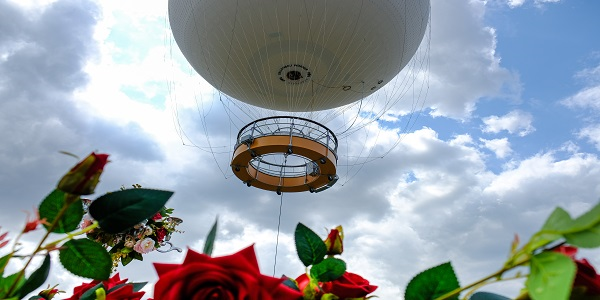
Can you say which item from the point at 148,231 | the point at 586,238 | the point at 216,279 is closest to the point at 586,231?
the point at 586,238

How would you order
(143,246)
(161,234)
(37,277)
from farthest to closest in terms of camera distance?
1. (161,234)
2. (143,246)
3. (37,277)

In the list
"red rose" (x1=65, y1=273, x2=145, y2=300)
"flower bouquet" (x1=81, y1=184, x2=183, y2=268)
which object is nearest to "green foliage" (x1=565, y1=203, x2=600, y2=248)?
"red rose" (x1=65, y1=273, x2=145, y2=300)

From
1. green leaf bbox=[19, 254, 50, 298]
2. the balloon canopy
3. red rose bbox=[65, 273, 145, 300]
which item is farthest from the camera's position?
the balloon canopy

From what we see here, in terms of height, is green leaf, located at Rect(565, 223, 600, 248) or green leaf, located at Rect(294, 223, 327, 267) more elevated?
green leaf, located at Rect(294, 223, 327, 267)

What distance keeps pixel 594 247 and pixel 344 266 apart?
0.30 meters

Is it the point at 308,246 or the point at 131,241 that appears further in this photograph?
the point at 131,241

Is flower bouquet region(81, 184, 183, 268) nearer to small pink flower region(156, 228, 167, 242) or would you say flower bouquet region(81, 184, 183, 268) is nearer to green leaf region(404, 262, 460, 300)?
small pink flower region(156, 228, 167, 242)

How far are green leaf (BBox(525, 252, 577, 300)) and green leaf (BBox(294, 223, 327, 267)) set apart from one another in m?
0.29

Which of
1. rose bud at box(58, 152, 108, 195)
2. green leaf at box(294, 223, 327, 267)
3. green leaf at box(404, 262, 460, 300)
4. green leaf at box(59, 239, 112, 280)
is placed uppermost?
green leaf at box(294, 223, 327, 267)

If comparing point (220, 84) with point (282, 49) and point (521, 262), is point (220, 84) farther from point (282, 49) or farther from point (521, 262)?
point (521, 262)

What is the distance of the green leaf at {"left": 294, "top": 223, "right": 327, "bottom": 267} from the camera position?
58cm

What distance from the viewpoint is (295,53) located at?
8609mm

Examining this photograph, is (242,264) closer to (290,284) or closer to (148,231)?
(290,284)

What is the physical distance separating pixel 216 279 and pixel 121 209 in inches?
6.0
